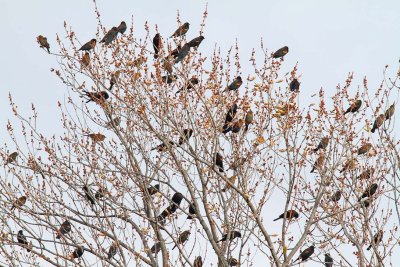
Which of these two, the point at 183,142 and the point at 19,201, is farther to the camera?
the point at 19,201

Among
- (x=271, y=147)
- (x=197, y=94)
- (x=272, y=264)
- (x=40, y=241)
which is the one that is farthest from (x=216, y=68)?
(x=40, y=241)

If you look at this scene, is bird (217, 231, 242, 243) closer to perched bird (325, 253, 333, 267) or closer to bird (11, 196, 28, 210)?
perched bird (325, 253, 333, 267)

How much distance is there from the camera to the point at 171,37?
11047mm

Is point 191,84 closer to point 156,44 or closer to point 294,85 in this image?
point 294,85

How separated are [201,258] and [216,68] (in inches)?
113

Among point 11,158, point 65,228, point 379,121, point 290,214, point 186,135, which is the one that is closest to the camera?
point 290,214

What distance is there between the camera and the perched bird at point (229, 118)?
34.4 feet

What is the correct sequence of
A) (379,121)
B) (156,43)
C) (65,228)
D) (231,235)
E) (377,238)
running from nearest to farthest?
(231,235)
(65,228)
(379,121)
(377,238)
(156,43)

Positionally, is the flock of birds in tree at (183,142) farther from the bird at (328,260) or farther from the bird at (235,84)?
the bird at (328,260)

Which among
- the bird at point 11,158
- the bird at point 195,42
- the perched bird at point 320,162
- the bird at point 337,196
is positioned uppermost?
the bird at point 195,42

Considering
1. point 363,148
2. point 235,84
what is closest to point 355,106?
point 363,148

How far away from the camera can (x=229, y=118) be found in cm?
1062

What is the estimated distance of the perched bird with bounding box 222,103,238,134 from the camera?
10.5 metres

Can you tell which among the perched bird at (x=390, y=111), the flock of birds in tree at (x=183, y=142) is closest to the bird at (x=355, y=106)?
the flock of birds in tree at (x=183, y=142)
